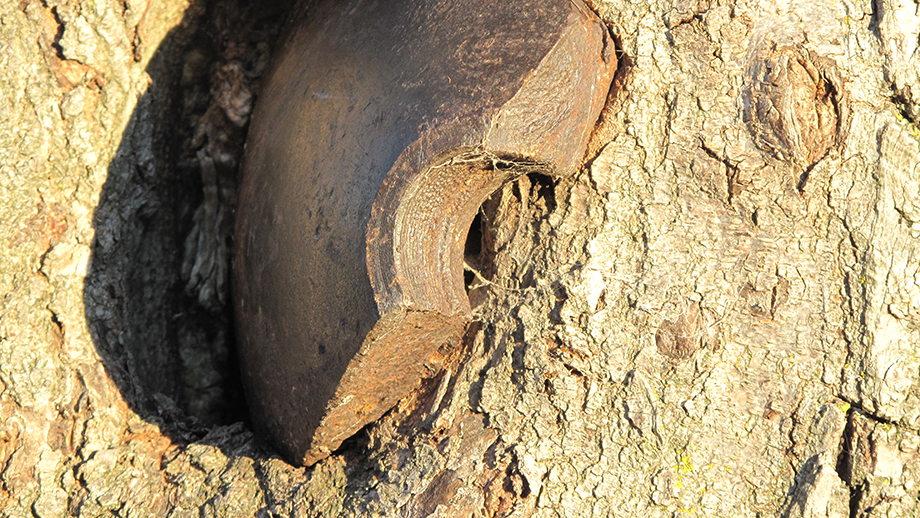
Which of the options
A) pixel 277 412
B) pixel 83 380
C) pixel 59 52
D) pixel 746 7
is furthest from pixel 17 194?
pixel 746 7

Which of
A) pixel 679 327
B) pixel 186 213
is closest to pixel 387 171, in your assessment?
pixel 679 327

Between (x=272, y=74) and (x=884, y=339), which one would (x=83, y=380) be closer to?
(x=272, y=74)

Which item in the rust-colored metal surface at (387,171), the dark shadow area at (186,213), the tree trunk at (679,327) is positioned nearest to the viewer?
the rust-colored metal surface at (387,171)

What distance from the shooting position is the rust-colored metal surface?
1.31 meters

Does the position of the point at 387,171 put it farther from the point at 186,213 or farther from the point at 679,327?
the point at 186,213

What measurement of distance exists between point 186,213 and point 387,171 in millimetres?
1044

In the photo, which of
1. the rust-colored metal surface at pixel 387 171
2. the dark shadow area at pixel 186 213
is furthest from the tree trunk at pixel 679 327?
the dark shadow area at pixel 186 213

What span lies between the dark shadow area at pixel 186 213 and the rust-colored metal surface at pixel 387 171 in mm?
392

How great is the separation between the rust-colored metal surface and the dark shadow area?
1.29ft

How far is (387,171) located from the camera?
135 cm

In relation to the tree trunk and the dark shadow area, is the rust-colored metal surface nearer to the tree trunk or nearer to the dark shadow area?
the tree trunk

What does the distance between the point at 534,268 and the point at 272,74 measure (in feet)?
3.15

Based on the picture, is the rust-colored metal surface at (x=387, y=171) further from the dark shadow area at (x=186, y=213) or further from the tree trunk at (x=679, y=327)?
the dark shadow area at (x=186, y=213)

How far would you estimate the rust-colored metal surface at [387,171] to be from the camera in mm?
1312
